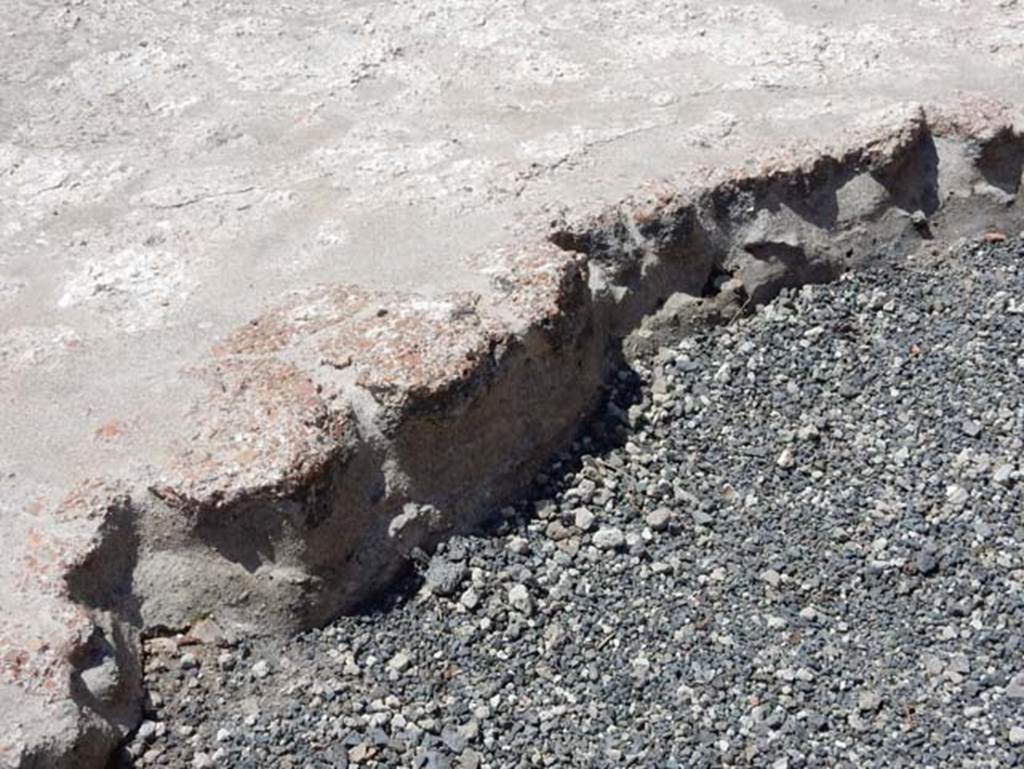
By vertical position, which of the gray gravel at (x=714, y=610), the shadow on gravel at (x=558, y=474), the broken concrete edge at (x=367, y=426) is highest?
the broken concrete edge at (x=367, y=426)

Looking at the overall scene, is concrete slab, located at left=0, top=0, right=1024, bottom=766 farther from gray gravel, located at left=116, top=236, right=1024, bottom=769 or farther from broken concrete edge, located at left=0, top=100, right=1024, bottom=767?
gray gravel, located at left=116, top=236, right=1024, bottom=769

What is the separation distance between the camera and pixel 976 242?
15.9 feet

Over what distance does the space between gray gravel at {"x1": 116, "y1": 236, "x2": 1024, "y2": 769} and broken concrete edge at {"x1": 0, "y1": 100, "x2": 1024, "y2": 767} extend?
100 millimetres

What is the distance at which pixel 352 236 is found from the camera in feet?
14.3

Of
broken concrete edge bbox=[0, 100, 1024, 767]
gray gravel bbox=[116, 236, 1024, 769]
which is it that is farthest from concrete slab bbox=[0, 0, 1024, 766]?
gray gravel bbox=[116, 236, 1024, 769]

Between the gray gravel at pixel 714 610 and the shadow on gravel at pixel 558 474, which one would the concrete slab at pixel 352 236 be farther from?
the gray gravel at pixel 714 610

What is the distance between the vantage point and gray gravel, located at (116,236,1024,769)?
347 centimetres

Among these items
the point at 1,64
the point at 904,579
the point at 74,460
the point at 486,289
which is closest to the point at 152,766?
the point at 74,460

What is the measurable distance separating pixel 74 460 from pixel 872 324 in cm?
222

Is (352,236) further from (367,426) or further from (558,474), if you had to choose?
(558,474)

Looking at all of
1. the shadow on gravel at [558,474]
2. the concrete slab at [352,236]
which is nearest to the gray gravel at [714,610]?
the shadow on gravel at [558,474]

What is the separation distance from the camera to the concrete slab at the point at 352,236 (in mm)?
3627

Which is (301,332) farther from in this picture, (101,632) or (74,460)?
(101,632)

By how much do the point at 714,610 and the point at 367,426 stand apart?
911 mm
